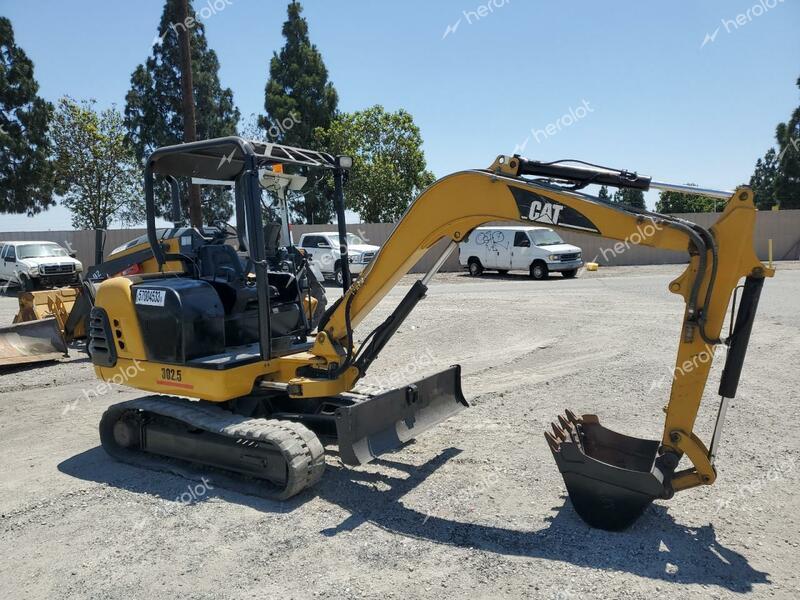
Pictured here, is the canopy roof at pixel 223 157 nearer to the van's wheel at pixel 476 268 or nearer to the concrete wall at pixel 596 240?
the concrete wall at pixel 596 240

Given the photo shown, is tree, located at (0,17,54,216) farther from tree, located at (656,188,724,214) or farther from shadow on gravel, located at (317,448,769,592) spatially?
A: tree, located at (656,188,724,214)

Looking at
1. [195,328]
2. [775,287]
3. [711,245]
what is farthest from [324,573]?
[775,287]

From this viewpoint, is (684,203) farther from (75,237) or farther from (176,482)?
(176,482)

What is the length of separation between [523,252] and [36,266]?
1679 cm

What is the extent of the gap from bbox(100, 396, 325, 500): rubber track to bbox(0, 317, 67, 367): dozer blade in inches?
203

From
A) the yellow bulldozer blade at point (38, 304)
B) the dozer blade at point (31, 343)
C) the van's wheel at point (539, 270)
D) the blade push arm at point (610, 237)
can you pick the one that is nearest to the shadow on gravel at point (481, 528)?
the blade push arm at point (610, 237)

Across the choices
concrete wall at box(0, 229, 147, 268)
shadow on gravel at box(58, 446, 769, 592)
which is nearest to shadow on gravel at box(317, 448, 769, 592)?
shadow on gravel at box(58, 446, 769, 592)

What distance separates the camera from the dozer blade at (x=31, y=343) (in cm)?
1007

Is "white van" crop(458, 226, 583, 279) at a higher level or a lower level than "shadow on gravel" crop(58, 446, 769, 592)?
higher

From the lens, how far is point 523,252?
2400 centimetres

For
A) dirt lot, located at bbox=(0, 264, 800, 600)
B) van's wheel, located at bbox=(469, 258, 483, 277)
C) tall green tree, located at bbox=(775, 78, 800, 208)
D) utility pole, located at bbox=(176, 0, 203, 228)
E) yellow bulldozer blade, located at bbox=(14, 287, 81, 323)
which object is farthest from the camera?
tall green tree, located at bbox=(775, 78, 800, 208)

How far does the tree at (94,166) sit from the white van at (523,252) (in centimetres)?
2115

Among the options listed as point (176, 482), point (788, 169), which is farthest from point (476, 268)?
point (788, 169)

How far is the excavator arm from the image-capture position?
4.03 metres
